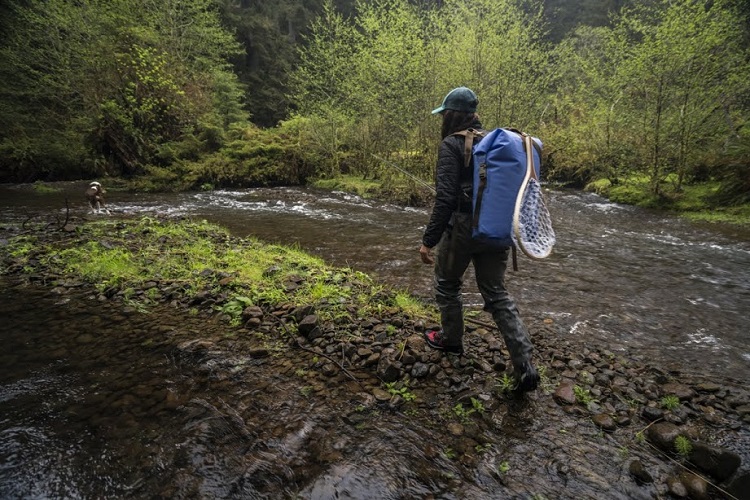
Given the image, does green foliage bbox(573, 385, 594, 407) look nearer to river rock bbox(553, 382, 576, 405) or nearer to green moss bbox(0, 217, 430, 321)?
river rock bbox(553, 382, 576, 405)

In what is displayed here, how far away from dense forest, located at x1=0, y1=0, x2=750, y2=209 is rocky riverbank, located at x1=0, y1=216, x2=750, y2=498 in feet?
43.6

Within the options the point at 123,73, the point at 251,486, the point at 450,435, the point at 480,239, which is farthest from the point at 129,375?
the point at 123,73

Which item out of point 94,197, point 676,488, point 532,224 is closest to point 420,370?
point 532,224

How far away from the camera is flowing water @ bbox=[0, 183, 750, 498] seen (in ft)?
8.03

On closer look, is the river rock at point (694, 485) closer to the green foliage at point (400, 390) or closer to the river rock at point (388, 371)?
the green foliage at point (400, 390)

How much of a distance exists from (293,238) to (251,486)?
25.8 ft

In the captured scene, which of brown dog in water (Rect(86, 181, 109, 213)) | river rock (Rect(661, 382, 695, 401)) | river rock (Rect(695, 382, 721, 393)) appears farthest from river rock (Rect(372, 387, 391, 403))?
brown dog in water (Rect(86, 181, 109, 213))

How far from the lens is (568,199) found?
1689cm

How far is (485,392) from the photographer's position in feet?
11.3

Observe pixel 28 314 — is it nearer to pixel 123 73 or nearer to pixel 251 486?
pixel 251 486

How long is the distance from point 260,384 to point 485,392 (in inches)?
84.1

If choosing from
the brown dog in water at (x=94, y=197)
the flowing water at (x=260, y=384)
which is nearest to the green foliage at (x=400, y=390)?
the flowing water at (x=260, y=384)

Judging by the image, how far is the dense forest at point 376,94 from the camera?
13.3 metres

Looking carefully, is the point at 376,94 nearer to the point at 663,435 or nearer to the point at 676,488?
the point at 663,435
